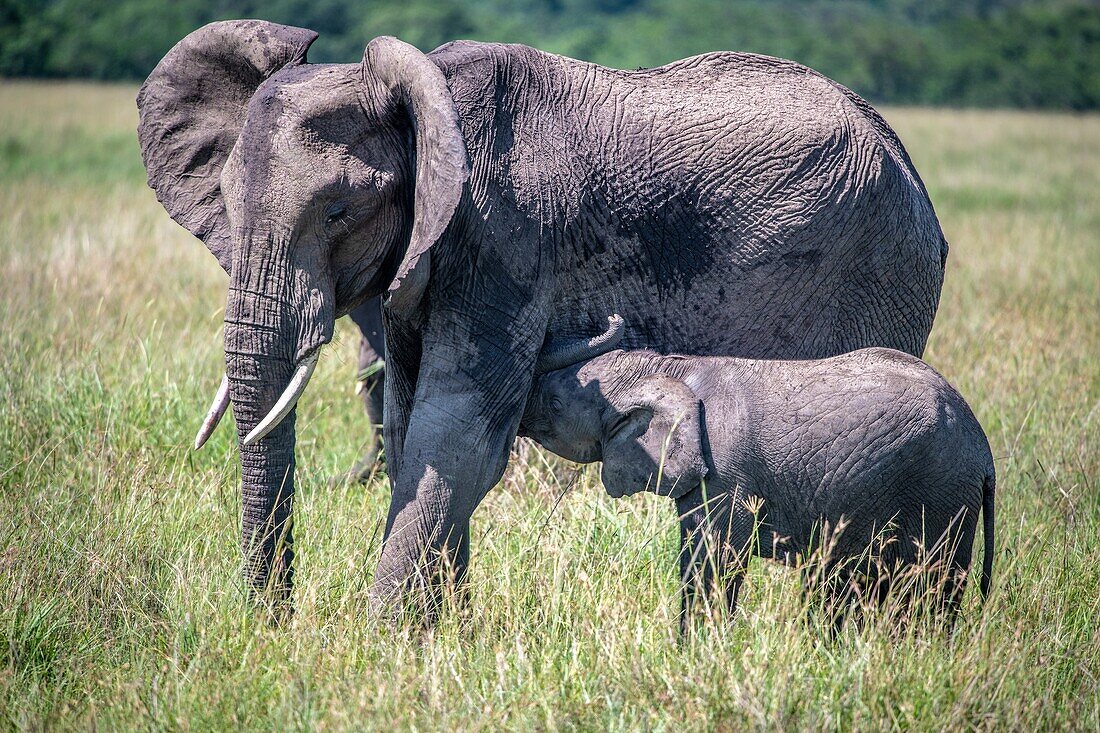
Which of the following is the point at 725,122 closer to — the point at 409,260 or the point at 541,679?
the point at 409,260

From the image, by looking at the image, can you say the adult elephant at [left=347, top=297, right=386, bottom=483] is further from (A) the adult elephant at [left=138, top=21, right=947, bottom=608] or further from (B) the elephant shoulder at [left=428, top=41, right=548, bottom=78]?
(B) the elephant shoulder at [left=428, top=41, right=548, bottom=78]

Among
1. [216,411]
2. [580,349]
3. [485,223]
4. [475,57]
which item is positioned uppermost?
[475,57]

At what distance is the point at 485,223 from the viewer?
12.9 ft

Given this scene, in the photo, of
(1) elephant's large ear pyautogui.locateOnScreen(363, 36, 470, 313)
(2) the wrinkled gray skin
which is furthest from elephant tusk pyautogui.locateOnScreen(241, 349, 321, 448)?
(2) the wrinkled gray skin

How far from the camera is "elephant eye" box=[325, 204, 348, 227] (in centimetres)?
388

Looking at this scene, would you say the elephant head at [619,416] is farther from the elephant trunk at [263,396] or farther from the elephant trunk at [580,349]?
the elephant trunk at [263,396]

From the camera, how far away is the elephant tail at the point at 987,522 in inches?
162

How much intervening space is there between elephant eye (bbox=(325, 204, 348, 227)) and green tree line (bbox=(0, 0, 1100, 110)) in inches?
1239

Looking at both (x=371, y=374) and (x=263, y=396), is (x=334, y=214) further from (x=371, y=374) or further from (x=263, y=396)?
(x=371, y=374)

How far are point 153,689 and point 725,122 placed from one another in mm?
2480

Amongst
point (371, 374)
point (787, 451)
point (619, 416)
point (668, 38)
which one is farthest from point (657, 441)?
point (668, 38)

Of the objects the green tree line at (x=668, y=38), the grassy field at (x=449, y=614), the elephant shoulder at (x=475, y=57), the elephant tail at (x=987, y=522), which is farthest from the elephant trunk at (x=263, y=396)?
the green tree line at (x=668, y=38)

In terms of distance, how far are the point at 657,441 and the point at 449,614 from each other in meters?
0.89

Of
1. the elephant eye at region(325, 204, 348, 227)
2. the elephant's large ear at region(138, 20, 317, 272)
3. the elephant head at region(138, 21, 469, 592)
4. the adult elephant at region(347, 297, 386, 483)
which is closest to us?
the elephant head at region(138, 21, 469, 592)
